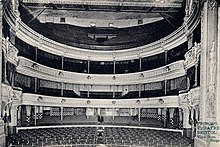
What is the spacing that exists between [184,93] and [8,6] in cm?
1266

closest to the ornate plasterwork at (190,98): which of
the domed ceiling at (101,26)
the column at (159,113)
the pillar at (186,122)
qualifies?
the pillar at (186,122)

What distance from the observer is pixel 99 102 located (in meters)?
35.5

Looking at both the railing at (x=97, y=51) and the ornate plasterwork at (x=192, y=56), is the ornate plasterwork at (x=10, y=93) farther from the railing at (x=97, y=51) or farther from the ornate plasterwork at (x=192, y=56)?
the ornate plasterwork at (x=192, y=56)

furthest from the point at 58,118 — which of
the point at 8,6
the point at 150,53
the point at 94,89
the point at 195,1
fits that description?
the point at 195,1

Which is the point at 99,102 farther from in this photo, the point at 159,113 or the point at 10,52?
the point at 10,52

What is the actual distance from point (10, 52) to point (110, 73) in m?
17.7

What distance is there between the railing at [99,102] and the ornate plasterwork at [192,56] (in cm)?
385

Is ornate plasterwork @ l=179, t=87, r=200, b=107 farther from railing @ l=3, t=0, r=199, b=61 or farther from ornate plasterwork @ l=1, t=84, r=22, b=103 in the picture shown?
ornate plasterwork @ l=1, t=84, r=22, b=103

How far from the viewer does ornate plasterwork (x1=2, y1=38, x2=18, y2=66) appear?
17.9 meters

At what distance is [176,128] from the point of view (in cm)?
2431

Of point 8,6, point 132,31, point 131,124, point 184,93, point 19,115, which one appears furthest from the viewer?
point 132,31

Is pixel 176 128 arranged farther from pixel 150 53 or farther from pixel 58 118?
pixel 58 118

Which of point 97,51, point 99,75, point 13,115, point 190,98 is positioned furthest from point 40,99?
point 190,98

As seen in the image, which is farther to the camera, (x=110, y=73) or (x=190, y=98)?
(x=110, y=73)
